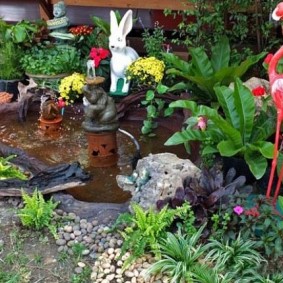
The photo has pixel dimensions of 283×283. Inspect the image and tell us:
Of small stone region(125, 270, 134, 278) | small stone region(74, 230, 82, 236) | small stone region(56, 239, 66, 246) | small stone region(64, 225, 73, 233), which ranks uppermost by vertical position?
small stone region(64, 225, 73, 233)

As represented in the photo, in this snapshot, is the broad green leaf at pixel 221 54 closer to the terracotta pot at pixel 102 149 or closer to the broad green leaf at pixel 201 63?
the broad green leaf at pixel 201 63

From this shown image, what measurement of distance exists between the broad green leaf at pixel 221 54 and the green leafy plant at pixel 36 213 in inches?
98.6

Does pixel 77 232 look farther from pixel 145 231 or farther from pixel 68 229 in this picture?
pixel 145 231

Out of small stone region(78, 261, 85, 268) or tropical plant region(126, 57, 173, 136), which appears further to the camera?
tropical plant region(126, 57, 173, 136)

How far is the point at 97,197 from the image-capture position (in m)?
4.15

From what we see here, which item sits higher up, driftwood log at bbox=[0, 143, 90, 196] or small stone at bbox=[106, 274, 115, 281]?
driftwood log at bbox=[0, 143, 90, 196]

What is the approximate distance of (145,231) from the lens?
3270 millimetres

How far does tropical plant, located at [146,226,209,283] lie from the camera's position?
10.2 feet

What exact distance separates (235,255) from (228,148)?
2.87 feet

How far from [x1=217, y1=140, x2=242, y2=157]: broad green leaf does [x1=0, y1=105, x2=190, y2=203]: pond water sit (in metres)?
0.79

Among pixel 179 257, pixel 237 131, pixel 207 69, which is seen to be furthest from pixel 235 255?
pixel 207 69

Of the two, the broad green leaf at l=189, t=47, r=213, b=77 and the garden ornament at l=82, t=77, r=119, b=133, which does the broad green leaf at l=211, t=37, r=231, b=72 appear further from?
the garden ornament at l=82, t=77, r=119, b=133

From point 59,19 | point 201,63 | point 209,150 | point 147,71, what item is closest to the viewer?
point 209,150

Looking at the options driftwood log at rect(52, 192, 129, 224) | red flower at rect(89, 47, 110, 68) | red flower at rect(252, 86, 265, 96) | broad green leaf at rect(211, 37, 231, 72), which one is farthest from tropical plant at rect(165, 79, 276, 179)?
red flower at rect(89, 47, 110, 68)
